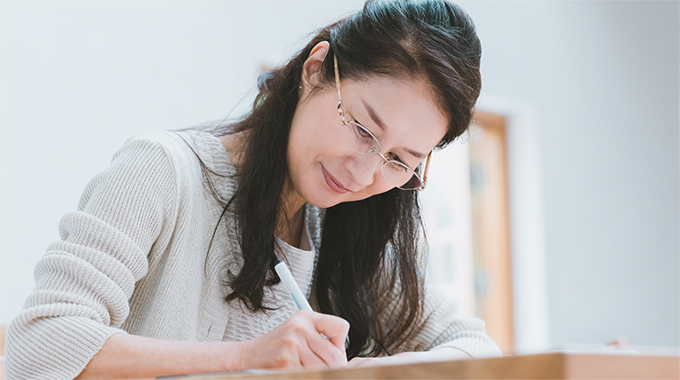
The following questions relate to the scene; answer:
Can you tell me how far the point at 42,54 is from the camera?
2068mm

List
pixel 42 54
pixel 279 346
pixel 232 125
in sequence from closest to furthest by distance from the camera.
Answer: pixel 279 346, pixel 232 125, pixel 42 54

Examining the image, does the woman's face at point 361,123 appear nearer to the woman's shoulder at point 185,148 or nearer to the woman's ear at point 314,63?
the woman's ear at point 314,63

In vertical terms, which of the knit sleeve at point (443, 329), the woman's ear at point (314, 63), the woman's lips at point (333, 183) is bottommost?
the knit sleeve at point (443, 329)

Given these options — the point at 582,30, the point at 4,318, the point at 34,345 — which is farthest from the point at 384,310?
the point at 582,30

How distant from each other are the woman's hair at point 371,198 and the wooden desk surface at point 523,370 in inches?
22.0

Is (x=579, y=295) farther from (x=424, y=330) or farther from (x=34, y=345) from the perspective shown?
(x=34, y=345)

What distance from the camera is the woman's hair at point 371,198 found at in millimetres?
Result: 885

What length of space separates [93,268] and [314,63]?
1.51ft

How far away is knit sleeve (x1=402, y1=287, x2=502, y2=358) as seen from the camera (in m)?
1.08

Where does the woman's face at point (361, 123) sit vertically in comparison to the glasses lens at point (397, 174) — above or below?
above

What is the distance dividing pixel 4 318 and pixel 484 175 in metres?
2.28

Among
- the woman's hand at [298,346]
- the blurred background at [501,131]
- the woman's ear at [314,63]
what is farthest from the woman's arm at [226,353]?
the blurred background at [501,131]

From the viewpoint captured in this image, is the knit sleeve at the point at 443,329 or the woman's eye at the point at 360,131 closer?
the woman's eye at the point at 360,131

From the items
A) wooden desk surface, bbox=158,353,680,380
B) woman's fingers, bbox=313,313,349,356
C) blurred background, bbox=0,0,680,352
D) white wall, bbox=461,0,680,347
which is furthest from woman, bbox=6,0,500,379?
white wall, bbox=461,0,680,347
